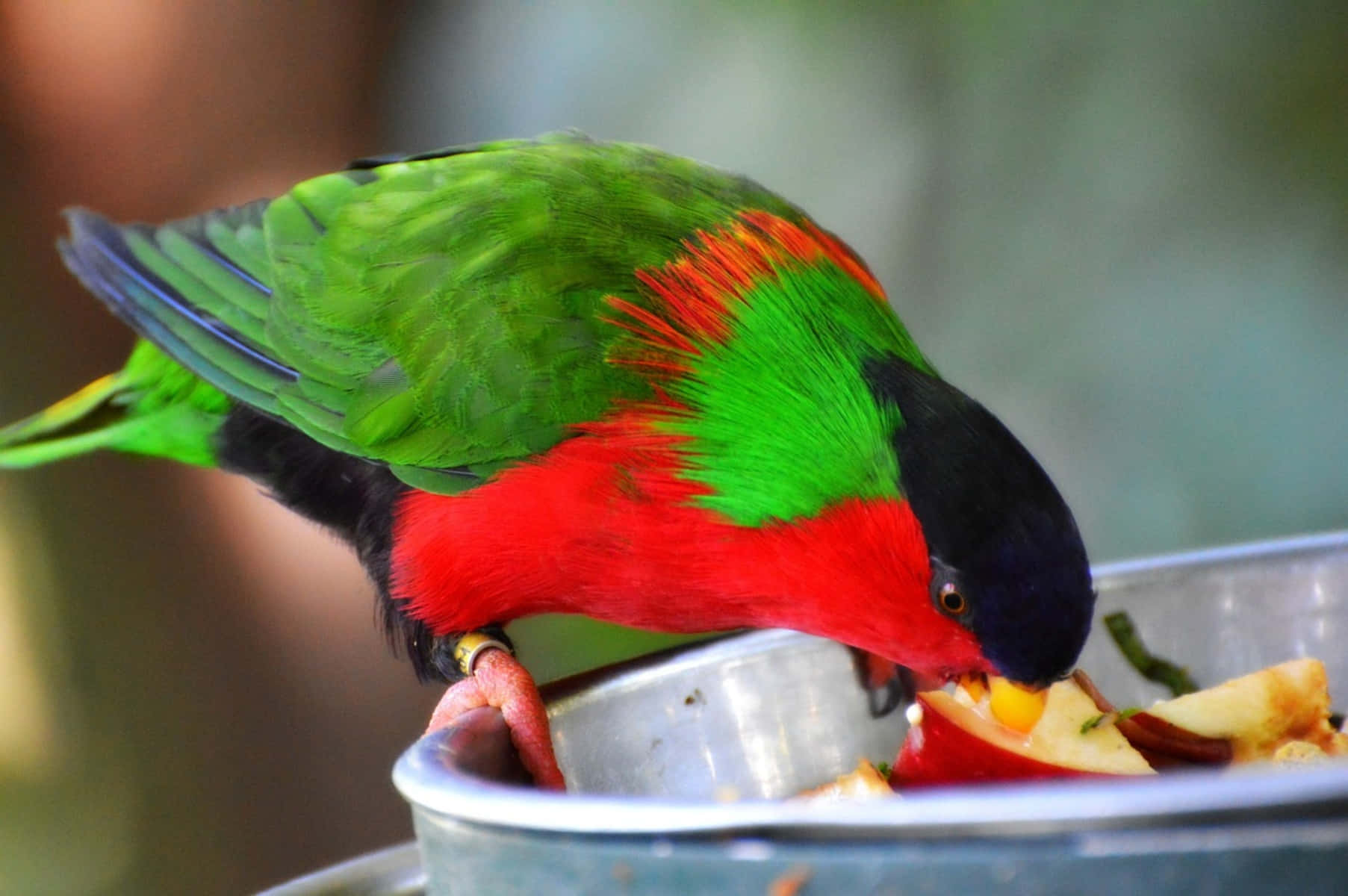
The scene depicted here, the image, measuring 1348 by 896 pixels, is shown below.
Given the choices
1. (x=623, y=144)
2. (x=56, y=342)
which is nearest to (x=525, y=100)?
(x=623, y=144)

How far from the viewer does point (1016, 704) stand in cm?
93

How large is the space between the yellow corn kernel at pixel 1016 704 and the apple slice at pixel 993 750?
0.04 metres

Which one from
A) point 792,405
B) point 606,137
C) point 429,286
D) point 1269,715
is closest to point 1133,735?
point 1269,715

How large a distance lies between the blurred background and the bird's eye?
112 centimetres

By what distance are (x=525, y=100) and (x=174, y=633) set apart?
127 cm

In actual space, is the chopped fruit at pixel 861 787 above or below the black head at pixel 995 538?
below

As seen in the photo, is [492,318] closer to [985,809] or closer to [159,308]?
[159,308]

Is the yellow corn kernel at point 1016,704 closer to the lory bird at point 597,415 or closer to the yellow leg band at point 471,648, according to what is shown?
the lory bird at point 597,415

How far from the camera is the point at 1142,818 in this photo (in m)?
0.38

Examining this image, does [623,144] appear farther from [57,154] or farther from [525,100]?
[57,154]

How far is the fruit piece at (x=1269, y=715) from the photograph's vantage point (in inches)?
32.4

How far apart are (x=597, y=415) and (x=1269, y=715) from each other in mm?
588

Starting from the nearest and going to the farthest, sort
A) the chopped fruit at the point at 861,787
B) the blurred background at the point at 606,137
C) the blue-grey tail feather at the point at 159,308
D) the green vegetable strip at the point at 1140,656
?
the chopped fruit at the point at 861,787, the green vegetable strip at the point at 1140,656, the blue-grey tail feather at the point at 159,308, the blurred background at the point at 606,137

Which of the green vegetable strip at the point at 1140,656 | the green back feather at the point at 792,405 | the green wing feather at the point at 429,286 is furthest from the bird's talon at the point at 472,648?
the green vegetable strip at the point at 1140,656
